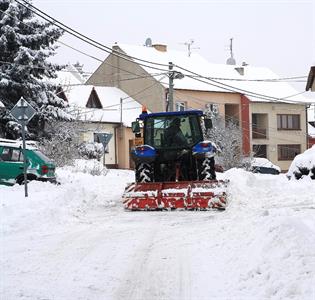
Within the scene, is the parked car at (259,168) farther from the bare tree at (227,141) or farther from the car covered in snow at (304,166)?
the car covered in snow at (304,166)

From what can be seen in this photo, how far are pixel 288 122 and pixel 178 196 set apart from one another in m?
42.0

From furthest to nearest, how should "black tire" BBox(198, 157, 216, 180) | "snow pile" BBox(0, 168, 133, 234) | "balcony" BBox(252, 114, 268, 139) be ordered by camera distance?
"balcony" BBox(252, 114, 268, 139) < "black tire" BBox(198, 157, 216, 180) < "snow pile" BBox(0, 168, 133, 234)

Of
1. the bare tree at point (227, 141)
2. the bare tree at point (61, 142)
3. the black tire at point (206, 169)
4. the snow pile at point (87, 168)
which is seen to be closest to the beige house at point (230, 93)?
the bare tree at point (227, 141)

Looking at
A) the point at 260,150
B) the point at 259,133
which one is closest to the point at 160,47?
the point at 259,133

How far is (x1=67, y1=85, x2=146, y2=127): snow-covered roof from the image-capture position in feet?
140

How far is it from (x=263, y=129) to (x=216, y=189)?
131ft

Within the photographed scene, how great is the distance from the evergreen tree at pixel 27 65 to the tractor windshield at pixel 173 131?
1288cm

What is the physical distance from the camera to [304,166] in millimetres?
19672

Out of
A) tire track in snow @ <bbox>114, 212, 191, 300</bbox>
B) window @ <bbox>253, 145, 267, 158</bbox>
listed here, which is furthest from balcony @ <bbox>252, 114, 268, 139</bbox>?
tire track in snow @ <bbox>114, 212, 191, 300</bbox>

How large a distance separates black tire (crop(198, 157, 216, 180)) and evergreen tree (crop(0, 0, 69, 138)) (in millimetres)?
14202

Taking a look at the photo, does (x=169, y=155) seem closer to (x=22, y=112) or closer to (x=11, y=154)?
(x=22, y=112)

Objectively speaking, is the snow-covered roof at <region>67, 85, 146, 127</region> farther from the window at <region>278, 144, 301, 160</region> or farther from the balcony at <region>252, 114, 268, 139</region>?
the window at <region>278, 144, 301, 160</region>

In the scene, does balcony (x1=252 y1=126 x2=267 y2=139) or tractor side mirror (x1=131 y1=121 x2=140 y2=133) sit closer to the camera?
tractor side mirror (x1=131 y1=121 x2=140 y2=133)

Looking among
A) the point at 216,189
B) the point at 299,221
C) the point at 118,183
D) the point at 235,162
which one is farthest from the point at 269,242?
the point at 235,162
